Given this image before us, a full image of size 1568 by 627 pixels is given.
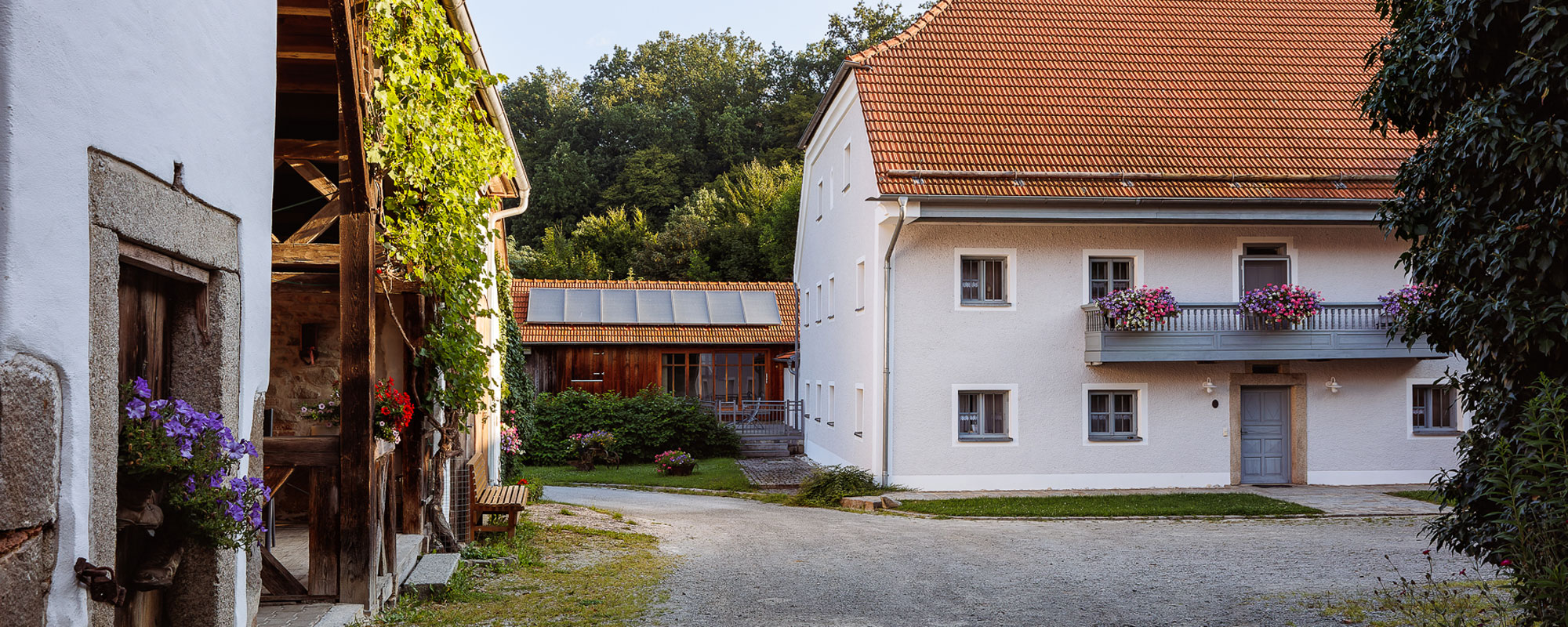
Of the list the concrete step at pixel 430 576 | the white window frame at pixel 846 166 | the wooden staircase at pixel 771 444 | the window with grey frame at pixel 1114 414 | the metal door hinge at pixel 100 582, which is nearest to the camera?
the metal door hinge at pixel 100 582

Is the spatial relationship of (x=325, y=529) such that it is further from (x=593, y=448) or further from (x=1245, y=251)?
(x=593, y=448)

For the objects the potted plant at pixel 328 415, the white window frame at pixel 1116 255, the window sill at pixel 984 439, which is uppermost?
the white window frame at pixel 1116 255

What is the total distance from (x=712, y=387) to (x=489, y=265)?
49.4ft

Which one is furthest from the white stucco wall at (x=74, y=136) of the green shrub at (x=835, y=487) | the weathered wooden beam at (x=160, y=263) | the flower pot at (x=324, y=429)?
the green shrub at (x=835, y=487)

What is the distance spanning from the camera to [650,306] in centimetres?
3112

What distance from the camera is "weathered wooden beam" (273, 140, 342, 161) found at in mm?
6867

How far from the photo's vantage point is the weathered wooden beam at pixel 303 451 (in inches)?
265

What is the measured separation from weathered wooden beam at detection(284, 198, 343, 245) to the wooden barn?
2142 centimetres

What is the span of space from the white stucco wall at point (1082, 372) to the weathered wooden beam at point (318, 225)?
11009 mm

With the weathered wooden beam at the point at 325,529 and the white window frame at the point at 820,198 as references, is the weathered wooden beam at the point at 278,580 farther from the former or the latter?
the white window frame at the point at 820,198

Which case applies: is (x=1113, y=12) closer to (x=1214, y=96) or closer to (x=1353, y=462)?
(x=1214, y=96)

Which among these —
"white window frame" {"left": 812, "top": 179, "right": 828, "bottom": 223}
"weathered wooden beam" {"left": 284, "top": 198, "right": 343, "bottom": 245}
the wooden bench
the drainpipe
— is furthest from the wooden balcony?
"weathered wooden beam" {"left": 284, "top": 198, "right": 343, "bottom": 245}

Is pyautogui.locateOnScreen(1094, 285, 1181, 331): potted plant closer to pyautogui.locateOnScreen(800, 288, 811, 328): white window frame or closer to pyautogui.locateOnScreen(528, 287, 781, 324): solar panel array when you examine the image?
pyautogui.locateOnScreen(800, 288, 811, 328): white window frame

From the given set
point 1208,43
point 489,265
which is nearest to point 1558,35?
point 489,265
